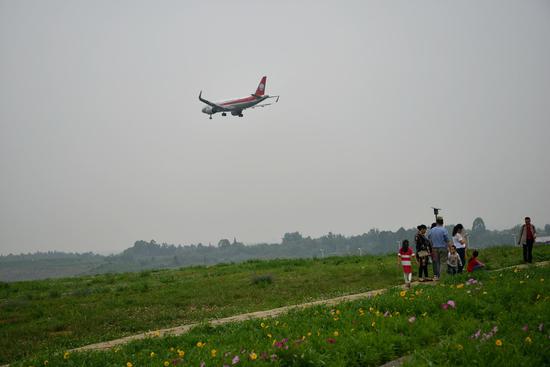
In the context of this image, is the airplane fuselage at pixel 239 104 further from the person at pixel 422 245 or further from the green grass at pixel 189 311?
the person at pixel 422 245

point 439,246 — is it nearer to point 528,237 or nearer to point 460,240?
point 460,240

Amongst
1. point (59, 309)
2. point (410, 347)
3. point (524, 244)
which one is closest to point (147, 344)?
point (410, 347)

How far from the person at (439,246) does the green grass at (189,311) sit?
2.34 m

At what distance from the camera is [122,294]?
2317 centimetres

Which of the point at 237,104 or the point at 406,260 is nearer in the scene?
the point at 406,260

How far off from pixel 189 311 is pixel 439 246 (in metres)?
9.76

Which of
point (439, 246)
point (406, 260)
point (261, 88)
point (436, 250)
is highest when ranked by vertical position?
point (261, 88)

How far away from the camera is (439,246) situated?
18.1 meters

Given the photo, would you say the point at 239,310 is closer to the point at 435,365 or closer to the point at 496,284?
the point at 496,284

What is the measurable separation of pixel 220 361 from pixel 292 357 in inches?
49.8

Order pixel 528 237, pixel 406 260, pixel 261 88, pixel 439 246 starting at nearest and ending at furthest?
1. pixel 406 260
2. pixel 439 246
3. pixel 528 237
4. pixel 261 88

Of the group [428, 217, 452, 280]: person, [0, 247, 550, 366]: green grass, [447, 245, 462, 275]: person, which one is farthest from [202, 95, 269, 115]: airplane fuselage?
[447, 245, 462, 275]: person

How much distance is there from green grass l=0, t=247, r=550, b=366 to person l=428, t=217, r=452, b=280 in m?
2.34

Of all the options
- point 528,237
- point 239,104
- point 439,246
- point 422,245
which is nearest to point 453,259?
point 439,246
